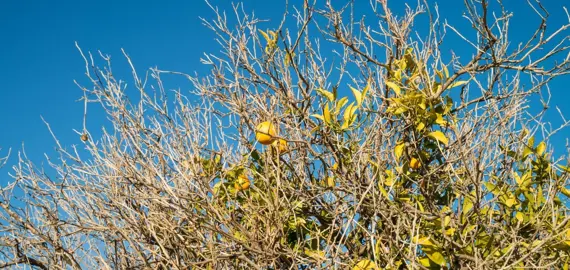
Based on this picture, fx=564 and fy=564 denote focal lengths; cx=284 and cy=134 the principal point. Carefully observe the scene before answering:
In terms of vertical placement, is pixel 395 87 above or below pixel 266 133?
above

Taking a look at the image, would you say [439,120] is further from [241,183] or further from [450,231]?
[241,183]

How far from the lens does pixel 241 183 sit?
274 centimetres


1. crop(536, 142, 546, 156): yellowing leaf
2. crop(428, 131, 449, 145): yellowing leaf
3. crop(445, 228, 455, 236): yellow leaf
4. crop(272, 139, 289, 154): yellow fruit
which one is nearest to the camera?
crop(445, 228, 455, 236): yellow leaf

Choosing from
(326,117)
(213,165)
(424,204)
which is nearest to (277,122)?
(326,117)

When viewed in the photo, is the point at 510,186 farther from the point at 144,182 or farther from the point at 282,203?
the point at 144,182

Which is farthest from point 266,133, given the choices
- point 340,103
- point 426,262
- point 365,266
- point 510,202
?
point 510,202

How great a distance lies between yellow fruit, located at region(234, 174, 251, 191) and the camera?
2.73 meters

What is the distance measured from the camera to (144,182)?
2861 mm

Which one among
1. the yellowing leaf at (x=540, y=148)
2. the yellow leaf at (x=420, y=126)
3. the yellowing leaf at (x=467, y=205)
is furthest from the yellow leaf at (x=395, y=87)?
the yellowing leaf at (x=540, y=148)

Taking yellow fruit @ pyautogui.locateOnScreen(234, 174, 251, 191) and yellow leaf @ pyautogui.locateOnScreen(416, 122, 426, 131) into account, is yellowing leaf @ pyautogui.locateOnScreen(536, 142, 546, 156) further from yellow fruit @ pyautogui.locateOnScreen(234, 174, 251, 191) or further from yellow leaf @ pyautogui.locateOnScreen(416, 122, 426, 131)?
yellow fruit @ pyautogui.locateOnScreen(234, 174, 251, 191)

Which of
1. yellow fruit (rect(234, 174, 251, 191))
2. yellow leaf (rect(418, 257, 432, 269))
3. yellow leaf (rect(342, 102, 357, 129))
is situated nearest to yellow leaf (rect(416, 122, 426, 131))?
yellow leaf (rect(342, 102, 357, 129))

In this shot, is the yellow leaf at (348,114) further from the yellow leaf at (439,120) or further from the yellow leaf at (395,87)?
the yellow leaf at (439,120)

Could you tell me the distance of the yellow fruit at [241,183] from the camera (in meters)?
2.73

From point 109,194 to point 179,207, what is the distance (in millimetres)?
760
